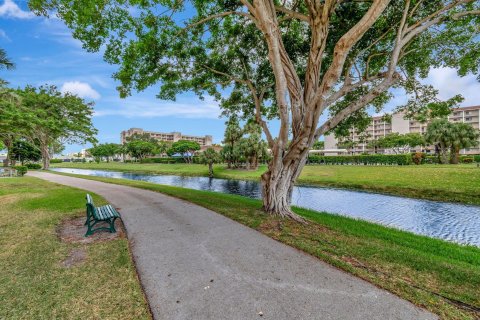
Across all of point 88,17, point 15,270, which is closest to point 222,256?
point 15,270

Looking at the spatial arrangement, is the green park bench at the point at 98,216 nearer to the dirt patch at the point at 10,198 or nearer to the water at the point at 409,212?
the dirt patch at the point at 10,198

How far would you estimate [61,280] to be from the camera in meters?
3.38

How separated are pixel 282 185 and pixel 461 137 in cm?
4083

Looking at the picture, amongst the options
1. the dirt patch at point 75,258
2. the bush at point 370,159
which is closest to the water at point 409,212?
the dirt patch at point 75,258

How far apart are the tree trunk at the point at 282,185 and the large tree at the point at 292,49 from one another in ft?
0.10

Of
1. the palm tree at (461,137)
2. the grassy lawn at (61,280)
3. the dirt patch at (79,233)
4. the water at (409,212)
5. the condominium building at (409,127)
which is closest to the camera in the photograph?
the grassy lawn at (61,280)

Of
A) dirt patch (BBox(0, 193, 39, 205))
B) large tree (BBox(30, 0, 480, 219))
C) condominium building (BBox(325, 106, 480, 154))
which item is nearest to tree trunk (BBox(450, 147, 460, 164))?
condominium building (BBox(325, 106, 480, 154))

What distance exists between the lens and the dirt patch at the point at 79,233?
5184mm

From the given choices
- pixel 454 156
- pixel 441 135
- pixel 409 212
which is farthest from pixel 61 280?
pixel 454 156

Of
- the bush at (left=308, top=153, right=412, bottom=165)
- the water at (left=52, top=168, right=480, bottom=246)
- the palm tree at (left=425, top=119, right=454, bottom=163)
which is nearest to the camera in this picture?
the water at (left=52, top=168, right=480, bottom=246)

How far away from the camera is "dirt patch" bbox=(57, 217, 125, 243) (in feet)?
17.0

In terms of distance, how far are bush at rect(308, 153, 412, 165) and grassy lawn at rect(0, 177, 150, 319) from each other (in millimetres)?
42801

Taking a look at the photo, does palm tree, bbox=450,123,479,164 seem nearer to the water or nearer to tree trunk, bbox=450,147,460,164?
tree trunk, bbox=450,147,460,164

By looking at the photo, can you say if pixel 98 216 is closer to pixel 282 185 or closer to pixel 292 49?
pixel 282 185
